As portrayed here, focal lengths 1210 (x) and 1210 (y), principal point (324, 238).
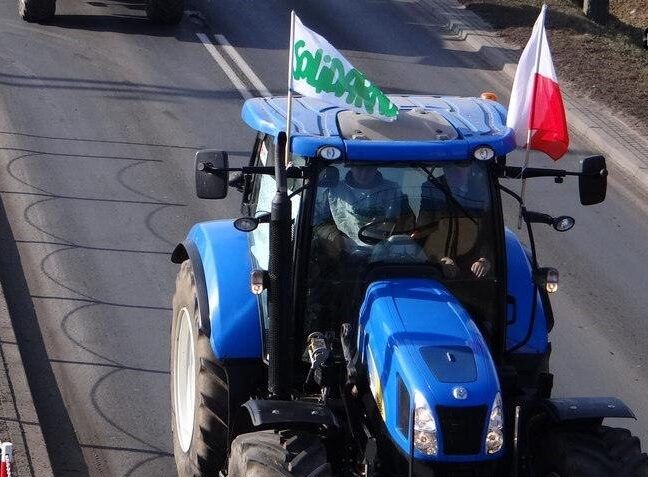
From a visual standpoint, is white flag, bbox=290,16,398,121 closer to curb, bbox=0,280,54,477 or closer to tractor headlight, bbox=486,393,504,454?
tractor headlight, bbox=486,393,504,454

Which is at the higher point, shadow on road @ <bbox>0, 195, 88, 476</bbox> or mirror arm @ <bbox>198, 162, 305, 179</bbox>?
mirror arm @ <bbox>198, 162, 305, 179</bbox>

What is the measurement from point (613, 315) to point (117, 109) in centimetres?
692

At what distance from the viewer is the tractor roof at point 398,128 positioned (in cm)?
624

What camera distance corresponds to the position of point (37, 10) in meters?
17.7

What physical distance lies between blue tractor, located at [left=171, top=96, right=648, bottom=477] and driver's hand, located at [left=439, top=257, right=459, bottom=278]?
0.04ft

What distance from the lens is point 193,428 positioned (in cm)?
692

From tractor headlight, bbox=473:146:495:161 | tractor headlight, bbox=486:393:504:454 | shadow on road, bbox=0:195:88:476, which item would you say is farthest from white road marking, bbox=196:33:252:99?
tractor headlight, bbox=486:393:504:454

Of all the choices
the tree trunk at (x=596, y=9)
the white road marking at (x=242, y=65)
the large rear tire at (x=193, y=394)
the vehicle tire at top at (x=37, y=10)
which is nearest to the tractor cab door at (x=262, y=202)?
the large rear tire at (x=193, y=394)

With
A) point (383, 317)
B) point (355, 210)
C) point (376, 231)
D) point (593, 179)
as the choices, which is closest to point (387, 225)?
point (376, 231)

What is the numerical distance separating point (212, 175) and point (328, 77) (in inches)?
33.6

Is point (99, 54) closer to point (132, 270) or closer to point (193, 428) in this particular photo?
point (132, 270)

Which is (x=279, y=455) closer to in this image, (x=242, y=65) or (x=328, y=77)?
(x=328, y=77)

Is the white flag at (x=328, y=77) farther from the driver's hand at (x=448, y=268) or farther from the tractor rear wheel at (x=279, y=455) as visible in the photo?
the tractor rear wheel at (x=279, y=455)

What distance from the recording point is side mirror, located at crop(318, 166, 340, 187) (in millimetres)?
6352
